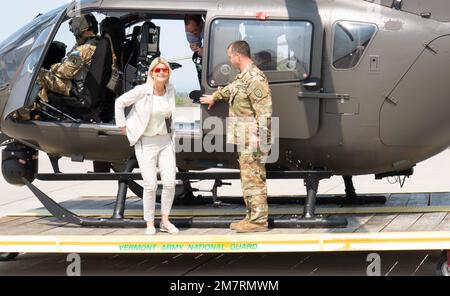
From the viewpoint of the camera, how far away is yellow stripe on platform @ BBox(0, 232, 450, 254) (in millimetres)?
6449

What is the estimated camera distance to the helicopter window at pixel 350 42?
7.14m

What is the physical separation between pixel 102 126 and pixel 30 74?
804 millimetres

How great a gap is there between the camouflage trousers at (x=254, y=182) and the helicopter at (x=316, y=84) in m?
0.36

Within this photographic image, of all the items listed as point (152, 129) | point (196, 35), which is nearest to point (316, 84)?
point (196, 35)

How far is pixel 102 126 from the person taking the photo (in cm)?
753

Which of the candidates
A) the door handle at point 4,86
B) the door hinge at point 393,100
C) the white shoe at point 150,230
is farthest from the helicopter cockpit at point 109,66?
the door hinge at point 393,100

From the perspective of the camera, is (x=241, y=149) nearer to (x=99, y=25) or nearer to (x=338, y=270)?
(x=338, y=270)

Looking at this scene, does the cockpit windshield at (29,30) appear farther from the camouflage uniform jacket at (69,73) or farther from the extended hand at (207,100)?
the extended hand at (207,100)

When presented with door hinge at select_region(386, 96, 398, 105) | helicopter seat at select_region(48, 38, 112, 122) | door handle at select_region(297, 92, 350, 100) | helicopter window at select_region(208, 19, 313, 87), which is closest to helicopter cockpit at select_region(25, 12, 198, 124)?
helicopter seat at select_region(48, 38, 112, 122)

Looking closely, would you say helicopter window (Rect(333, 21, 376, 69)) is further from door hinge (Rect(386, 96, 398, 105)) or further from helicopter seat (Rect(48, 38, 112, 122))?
helicopter seat (Rect(48, 38, 112, 122))

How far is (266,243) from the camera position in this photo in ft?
21.2

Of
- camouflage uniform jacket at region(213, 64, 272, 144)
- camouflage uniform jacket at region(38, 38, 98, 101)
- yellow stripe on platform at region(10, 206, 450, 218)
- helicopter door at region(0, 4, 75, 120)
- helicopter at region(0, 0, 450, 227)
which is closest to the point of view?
camouflage uniform jacket at region(213, 64, 272, 144)

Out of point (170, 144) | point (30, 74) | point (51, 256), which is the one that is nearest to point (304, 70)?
point (170, 144)

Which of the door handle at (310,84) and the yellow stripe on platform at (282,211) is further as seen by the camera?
the yellow stripe on platform at (282,211)
